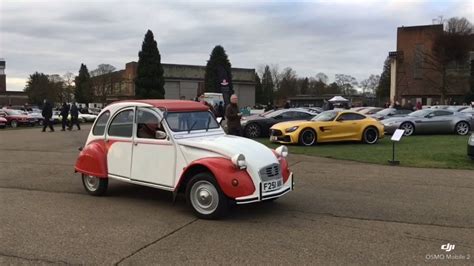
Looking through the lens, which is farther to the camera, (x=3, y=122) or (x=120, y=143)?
(x=3, y=122)

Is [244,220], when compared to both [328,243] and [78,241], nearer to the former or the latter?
[328,243]

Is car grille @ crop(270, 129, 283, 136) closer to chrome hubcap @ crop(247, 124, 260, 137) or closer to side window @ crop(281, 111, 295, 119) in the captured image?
chrome hubcap @ crop(247, 124, 260, 137)

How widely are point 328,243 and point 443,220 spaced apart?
2118 mm

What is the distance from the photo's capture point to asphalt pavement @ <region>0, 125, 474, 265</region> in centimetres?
510

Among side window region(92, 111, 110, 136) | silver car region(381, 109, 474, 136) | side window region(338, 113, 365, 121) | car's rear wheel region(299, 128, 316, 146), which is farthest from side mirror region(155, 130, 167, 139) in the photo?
silver car region(381, 109, 474, 136)

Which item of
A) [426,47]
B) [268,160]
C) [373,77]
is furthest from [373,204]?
[373,77]

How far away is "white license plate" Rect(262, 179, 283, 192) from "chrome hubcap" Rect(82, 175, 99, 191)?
3360 mm

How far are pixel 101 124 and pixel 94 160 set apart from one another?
2.23 ft

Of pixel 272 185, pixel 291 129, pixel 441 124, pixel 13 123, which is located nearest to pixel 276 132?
pixel 291 129

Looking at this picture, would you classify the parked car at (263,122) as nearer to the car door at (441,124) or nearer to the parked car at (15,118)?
the car door at (441,124)

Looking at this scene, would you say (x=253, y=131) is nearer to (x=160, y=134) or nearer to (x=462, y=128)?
(x=462, y=128)

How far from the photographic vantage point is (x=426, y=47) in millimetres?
74688

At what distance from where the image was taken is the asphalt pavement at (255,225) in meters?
5.10

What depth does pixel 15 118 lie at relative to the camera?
124 feet
